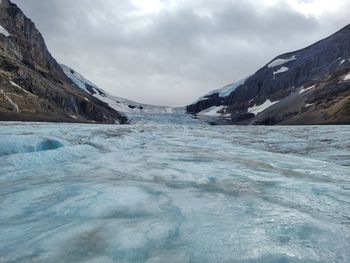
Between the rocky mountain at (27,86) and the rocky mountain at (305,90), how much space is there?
54438mm

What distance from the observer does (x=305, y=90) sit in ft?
427

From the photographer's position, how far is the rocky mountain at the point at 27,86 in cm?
8203

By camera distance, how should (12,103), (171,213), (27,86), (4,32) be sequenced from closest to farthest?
1. (171,213)
2. (12,103)
3. (27,86)
4. (4,32)

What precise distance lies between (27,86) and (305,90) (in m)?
87.0

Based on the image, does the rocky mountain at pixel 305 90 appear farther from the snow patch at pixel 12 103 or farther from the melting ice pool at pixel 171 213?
the melting ice pool at pixel 171 213

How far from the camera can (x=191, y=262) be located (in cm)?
518

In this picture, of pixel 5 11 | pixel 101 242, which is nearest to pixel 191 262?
pixel 101 242

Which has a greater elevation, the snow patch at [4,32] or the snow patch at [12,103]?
the snow patch at [4,32]

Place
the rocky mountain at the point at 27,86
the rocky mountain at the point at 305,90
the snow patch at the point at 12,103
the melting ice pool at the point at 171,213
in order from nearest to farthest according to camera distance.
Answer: the melting ice pool at the point at 171,213 → the snow patch at the point at 12,103 → the rocky mountain at the point at 27,86 → the rocky mountain at the point at 305,90

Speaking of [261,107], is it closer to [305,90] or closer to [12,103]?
[305,90]

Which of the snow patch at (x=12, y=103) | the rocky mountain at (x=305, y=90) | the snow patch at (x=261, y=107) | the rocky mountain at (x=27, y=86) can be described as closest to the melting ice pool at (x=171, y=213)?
the rocky mountain at (x=27, y=86)

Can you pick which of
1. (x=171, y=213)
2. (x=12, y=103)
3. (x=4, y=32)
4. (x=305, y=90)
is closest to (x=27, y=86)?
(x=12, y=103)

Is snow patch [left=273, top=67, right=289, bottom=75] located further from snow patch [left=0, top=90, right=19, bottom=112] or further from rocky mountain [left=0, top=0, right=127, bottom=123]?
snow patch [left=0, top=90, right=19, bottom=112]

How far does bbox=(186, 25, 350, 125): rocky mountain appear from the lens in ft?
301
